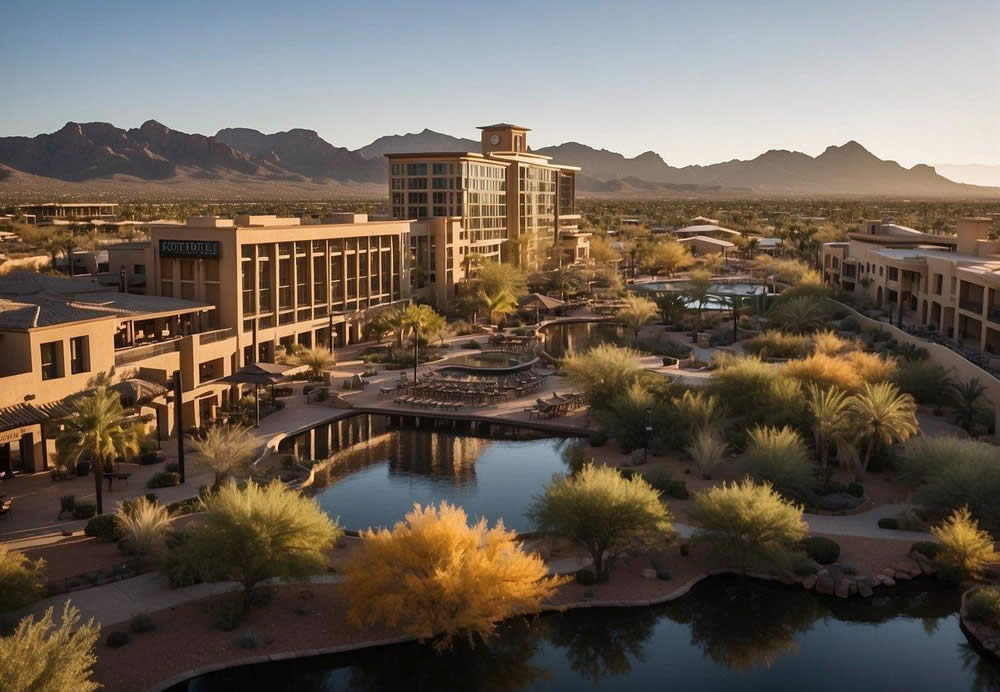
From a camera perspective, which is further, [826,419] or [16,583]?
[826,419]

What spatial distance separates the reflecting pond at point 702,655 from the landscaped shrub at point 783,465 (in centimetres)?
503

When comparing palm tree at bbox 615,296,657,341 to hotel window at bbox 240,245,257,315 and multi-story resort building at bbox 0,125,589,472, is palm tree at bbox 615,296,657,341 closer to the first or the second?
multi-story resort building at bbox 0,125,589,472

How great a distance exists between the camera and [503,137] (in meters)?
84.9

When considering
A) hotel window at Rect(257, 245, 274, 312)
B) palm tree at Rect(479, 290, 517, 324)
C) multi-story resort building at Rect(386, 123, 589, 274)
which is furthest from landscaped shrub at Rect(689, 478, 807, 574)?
multi-story resort building at Rect(386, 123, 589, 274)

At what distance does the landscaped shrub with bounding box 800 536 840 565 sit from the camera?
23.6m

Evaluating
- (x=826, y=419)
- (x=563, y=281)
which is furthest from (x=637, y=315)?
(x=826, y=419)

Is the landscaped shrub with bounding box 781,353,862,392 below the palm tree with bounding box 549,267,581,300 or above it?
below

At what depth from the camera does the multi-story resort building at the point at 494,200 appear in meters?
69.1

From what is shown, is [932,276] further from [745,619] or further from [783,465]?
[745,619]

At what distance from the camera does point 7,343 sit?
29.0 metres

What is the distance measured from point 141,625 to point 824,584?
16.0 m

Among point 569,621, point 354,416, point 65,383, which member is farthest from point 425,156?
point 569,621

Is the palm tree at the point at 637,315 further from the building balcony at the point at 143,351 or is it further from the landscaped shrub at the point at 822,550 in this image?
the landscaped shrub at the point at 822,550

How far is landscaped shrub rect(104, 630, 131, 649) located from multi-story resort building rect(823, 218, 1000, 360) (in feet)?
123
